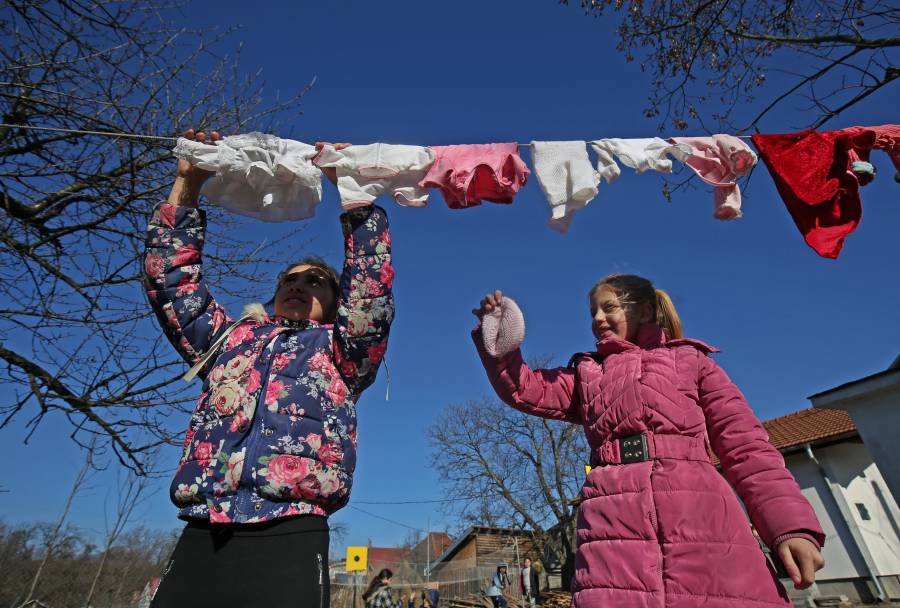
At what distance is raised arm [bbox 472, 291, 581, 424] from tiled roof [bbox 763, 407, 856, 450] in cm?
1180

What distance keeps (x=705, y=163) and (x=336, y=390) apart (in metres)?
2.23

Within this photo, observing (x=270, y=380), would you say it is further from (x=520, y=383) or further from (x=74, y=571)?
(x=74, y=571)

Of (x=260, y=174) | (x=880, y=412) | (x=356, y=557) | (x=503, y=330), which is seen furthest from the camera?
(x=356, y=557)

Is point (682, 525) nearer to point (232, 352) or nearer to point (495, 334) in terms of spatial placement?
point (495, 334)

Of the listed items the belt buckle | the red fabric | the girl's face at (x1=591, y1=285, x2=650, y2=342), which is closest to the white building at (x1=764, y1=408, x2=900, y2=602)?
the red fabric

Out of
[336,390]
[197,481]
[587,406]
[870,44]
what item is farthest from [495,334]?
[870,44]

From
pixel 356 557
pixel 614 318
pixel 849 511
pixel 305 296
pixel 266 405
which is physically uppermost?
pixel 356 557

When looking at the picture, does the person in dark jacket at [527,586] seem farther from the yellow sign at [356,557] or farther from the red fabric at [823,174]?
the red fabric at [823,174]

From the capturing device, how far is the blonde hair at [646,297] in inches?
91.2

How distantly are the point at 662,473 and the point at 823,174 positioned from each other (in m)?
2.33

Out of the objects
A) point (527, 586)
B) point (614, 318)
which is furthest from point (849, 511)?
point (614, 318)

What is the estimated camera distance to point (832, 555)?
11727mm

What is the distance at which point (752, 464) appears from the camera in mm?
1700

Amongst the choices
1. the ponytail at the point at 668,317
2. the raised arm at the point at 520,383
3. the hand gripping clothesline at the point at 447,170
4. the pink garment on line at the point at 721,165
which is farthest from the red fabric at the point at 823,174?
the raised arm at the point at 520,383
